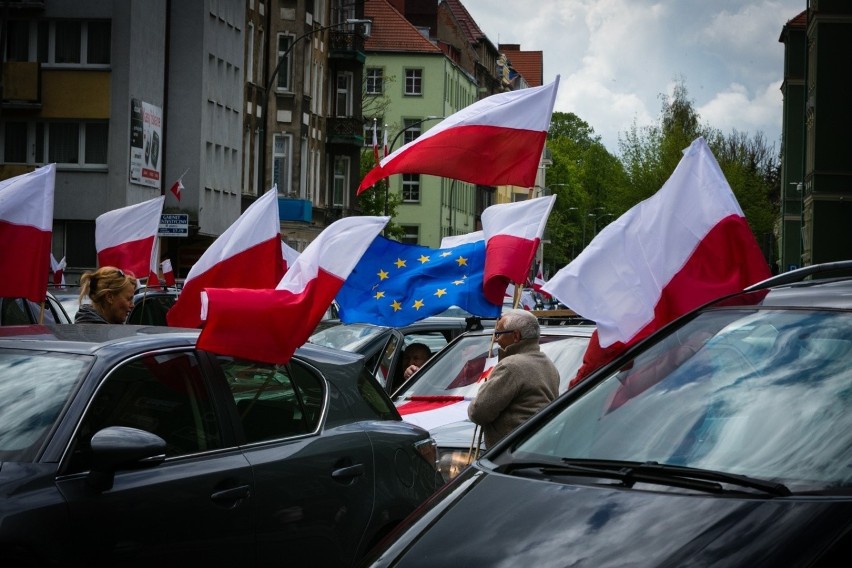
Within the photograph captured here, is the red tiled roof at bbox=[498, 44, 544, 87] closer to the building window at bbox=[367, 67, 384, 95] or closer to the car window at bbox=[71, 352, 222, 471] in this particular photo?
the building window at bbox=[367, 67, 384, 95]

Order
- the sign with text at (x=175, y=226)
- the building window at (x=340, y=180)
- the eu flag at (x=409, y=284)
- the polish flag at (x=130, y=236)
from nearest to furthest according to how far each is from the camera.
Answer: the eu flag at (x=409, y=284) < the polish flag at (x=130, y=236) < the sign with text at (x=175, y=226) < the building window at (x=340, y=180)

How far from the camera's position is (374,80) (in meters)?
98.6

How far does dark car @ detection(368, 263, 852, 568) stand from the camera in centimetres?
368

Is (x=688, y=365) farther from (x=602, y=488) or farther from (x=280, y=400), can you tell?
(x=280, y=400)

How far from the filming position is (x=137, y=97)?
46312mm

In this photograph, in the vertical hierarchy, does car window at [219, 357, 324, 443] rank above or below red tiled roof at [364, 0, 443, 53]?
below

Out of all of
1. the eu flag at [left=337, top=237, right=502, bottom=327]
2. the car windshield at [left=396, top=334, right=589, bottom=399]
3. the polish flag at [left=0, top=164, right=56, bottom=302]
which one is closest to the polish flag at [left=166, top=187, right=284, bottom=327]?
the polish flag at [left=0, top=164, right=56, bottom=302]

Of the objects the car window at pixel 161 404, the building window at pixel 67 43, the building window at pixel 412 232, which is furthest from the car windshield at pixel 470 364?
the building window at pixel 412 232

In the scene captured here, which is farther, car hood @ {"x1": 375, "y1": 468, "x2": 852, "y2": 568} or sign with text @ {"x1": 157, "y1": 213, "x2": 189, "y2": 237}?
sign with text @ {"x1": 157, "y1": 213, "x2": 189, "y2": 237}

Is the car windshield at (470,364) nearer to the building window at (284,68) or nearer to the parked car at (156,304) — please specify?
the parked car at (156,304)

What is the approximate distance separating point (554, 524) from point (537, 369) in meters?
5.08

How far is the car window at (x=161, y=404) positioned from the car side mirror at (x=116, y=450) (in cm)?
15

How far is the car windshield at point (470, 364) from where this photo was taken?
11.4 meters

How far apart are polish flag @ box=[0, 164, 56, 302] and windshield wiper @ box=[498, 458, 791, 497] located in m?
7.07
